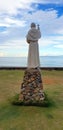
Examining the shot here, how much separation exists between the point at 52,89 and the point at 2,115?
6486 millimetres

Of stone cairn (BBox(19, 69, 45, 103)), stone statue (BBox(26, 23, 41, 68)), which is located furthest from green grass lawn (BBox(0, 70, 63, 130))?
stone statue (BBox(26, 23, 41, 68))

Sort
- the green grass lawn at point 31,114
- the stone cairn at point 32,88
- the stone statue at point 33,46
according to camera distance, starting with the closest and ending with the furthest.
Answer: the green grass lawn at point 31,114 → the stone cairn at point 32,88 → the stone statue at point 33,46

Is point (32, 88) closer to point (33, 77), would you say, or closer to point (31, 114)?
point (33, 77)

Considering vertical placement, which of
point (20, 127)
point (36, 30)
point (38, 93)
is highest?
point (36, 30)

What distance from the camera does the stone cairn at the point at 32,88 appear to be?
47.1 feet

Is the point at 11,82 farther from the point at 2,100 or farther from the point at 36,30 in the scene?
the point at 36,30

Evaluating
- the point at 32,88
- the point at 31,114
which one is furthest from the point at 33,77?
the point at 31,114

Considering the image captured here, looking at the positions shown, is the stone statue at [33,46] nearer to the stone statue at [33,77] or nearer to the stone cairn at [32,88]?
the stone statue at [33,77]

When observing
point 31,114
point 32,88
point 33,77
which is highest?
point 33,77

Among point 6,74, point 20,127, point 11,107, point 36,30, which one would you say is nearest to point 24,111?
point 11,107

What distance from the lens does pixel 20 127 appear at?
11.6 metres

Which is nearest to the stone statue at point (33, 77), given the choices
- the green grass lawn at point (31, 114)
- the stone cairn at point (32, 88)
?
the stone cairn at point (32, 88)

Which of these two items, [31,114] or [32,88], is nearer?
[31,114]

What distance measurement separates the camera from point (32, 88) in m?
14.4
